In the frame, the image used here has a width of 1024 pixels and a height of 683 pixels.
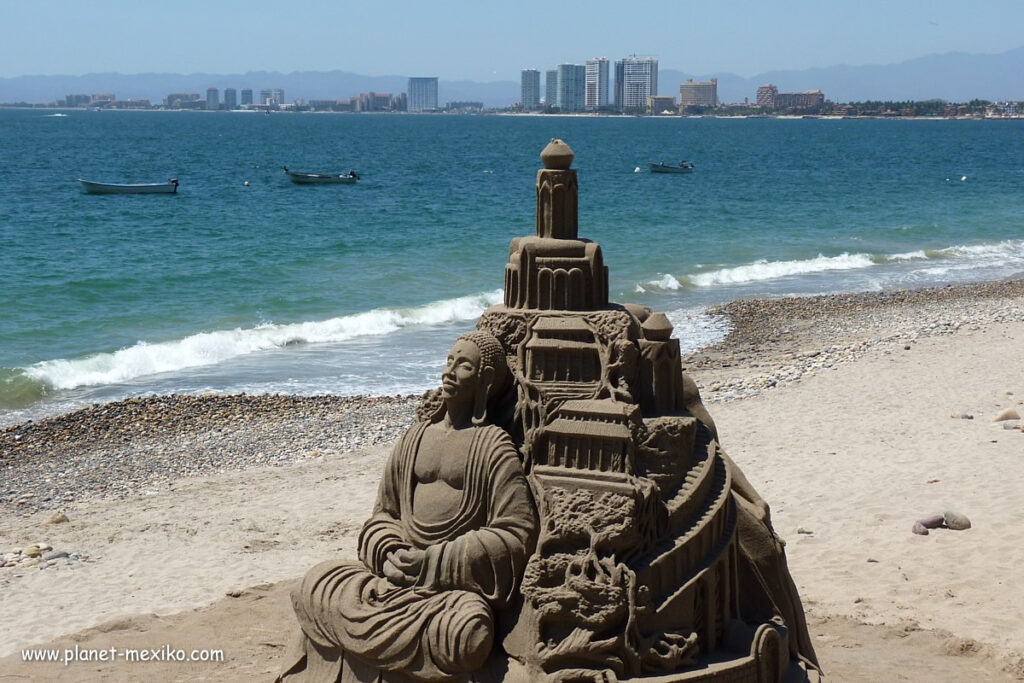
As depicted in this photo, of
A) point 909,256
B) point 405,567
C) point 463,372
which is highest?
point 463,372

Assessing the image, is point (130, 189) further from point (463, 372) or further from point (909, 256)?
point (463, 372)

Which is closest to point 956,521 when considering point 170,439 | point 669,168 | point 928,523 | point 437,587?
point 928,523

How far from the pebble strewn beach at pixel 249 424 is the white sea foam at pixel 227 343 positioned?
9.46 ft

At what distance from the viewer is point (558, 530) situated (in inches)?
283

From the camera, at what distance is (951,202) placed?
176 ft

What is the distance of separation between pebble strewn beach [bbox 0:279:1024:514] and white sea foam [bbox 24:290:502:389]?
2884 millimetres

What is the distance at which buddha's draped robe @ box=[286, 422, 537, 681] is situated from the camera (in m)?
7.17

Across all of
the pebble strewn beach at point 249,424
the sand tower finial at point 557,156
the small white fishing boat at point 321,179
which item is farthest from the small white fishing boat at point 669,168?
the sand tower finial at point 557,156

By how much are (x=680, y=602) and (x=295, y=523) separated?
7.00 m

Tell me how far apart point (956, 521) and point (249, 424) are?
10770mm

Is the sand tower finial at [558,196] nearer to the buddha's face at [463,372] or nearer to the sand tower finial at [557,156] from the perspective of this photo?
the sand tower finial at [557,156]

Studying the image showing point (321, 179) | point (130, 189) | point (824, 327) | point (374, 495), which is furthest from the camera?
point (321, 179)

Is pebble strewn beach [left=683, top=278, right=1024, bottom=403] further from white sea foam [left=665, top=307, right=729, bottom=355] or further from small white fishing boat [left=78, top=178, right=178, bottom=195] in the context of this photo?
small white fishing boat [left=78, top=178, right=178, bottom=195]

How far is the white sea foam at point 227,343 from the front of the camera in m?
22.3
